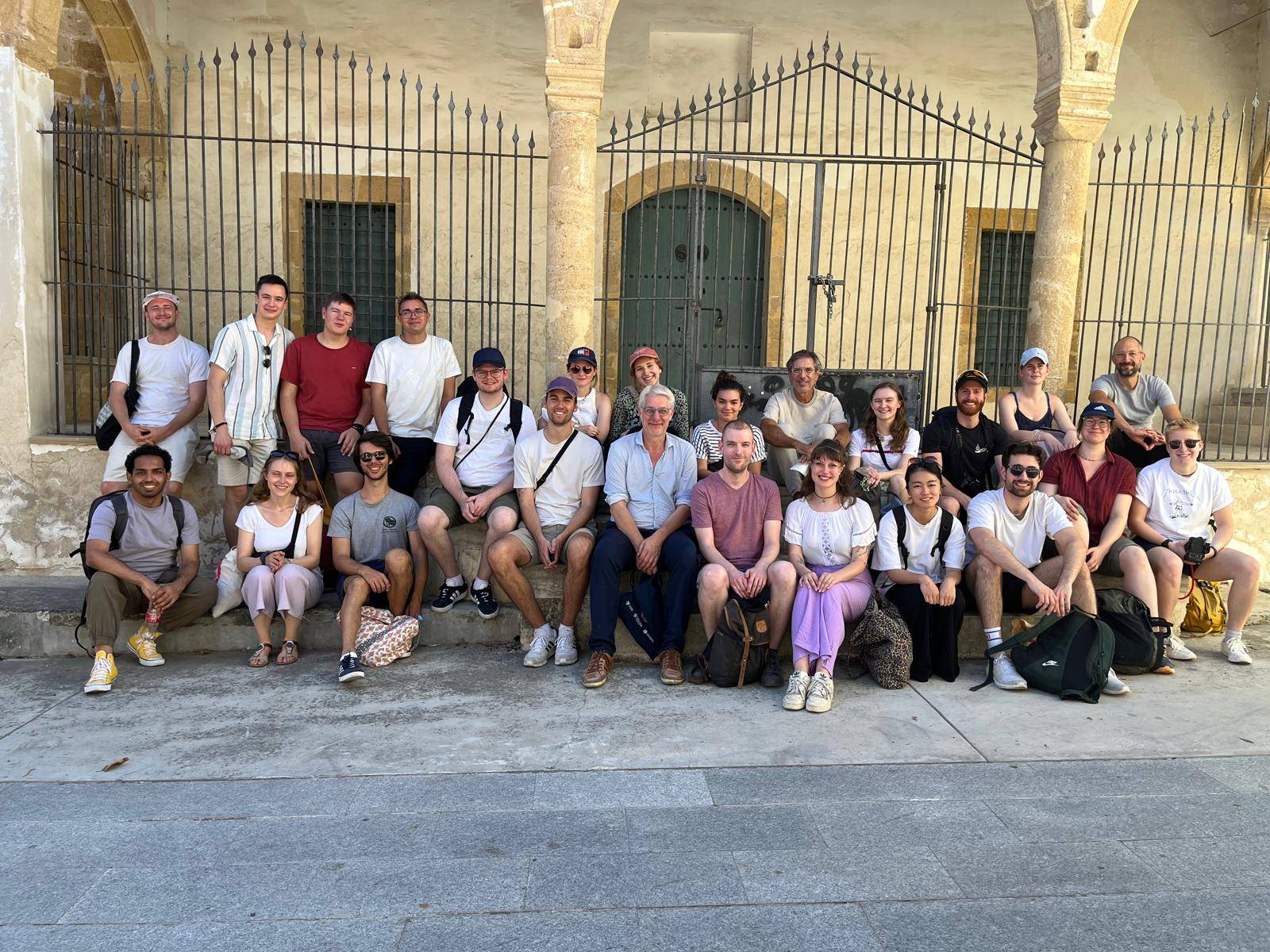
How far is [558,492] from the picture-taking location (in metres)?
5.30

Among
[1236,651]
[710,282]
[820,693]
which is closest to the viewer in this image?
[820,693]

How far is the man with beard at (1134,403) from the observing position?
6.11 m

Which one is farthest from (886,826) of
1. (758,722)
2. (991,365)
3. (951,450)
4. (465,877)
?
(991,365)

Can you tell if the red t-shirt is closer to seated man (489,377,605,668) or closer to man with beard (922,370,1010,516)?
seated man (489,377,605,668)

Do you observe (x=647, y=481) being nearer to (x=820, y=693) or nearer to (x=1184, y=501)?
(x=820, y=693)

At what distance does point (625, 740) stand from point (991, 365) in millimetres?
7556

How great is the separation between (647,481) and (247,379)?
242 centimetres

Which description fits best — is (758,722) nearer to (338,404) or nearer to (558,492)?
(558,492)

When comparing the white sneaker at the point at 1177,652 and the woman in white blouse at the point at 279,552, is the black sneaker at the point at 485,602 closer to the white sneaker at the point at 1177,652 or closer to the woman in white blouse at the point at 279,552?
the woman in white blouse at the point at 279,552

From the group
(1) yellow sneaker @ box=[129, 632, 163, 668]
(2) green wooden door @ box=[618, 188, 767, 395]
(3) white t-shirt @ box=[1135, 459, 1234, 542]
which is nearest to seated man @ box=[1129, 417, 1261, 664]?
(3) white t-shirt @ box=[1135, 459, 1234, 542]

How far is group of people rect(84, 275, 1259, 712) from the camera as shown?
15.8 ft

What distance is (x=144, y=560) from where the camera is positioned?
5.04 m

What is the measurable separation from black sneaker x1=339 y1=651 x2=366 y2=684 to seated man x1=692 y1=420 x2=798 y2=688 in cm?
169

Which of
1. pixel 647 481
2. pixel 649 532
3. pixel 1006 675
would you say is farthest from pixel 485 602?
pixel 1006 675
